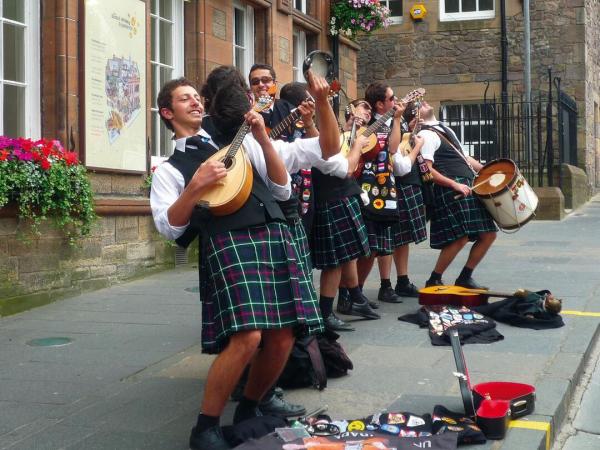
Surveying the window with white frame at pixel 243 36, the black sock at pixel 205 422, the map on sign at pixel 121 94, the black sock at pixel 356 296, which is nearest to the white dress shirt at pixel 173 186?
the black sock at pixel 205 422

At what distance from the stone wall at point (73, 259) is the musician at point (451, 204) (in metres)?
3.21

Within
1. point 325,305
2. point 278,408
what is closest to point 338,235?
point 325,305

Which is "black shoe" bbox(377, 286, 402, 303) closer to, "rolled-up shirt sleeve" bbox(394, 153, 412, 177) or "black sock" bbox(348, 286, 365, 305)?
"black sock" bbox(348, 286, 365, 305)

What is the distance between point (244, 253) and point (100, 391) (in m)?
1.66

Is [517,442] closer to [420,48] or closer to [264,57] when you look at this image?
[264,57]

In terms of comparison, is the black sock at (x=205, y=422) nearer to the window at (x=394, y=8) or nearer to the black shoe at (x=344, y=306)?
the black shoe at (x=344, y=306)

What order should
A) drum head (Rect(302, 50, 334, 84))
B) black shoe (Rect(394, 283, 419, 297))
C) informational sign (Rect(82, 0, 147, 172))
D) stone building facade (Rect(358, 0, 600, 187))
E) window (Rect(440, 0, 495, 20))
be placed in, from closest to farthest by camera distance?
drum head (Rect(302, 50, 334, 84)) → black shoe (Rect(394, 283, 419, 297)) → informational sign (Rect(82, 0, 147, 172)) → stone building facade (Rect(358, 0, 600, 187)) → window (Rect(440, 0, 495, 20))

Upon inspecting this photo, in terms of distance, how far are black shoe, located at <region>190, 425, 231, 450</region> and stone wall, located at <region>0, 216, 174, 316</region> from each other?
4.03 m

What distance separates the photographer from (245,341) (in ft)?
12.5

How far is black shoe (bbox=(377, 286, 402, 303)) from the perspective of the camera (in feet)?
25.8

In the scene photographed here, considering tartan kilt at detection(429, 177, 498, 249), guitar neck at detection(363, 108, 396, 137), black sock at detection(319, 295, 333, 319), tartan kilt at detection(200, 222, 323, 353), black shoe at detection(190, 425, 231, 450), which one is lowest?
black shoe at detection(190, 425, 231, 450)

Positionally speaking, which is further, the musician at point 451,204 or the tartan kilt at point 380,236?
the musician at point 451,204

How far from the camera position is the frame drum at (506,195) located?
7.66 metres

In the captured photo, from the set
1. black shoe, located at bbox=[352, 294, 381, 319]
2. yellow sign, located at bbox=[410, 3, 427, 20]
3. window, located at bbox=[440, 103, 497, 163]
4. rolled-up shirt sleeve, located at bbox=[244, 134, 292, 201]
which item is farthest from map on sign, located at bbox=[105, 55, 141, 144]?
yellow sign, located at bbox=[410, 3, 427, 20]
